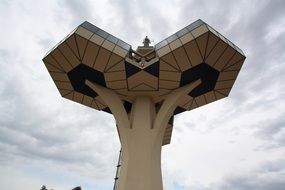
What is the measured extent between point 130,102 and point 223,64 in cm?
837

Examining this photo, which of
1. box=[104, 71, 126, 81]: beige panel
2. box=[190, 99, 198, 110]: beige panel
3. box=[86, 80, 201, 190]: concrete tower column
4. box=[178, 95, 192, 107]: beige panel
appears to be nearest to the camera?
box=[86, 80, 201, 190]: concrete tower column

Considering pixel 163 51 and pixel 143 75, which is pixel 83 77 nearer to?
pixel 143 75

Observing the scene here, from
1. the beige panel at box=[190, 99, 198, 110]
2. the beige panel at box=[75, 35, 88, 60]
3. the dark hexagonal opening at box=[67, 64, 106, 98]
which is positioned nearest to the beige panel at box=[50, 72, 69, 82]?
the dark hexagonal opening at box=[67, 64, 106, 98]

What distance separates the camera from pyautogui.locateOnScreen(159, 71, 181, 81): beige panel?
67.9 feet

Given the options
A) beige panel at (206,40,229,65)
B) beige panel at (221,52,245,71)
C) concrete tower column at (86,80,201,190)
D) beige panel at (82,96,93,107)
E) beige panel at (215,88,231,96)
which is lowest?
concrete tower column at (86,80,201,190)

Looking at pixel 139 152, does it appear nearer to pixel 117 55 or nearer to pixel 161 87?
pixel 161 87

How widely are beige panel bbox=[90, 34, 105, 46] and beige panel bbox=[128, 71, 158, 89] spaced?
3.59 metres

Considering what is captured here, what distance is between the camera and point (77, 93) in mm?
24438

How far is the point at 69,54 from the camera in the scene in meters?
19.6

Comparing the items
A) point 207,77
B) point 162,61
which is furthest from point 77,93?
point 207,77

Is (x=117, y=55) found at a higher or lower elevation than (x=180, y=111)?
lower

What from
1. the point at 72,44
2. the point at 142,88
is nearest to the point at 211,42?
the point at 142,88

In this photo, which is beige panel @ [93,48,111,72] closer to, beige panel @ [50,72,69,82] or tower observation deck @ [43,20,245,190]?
tower observation deck @ [43,20,245,190]

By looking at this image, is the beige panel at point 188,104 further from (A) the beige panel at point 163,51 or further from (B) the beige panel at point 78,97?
(B) the beige panel at point 78,97
